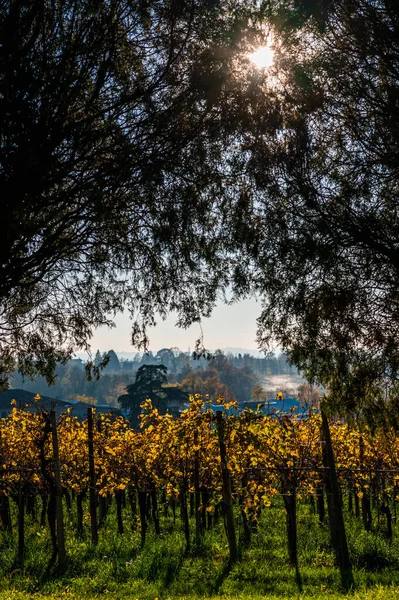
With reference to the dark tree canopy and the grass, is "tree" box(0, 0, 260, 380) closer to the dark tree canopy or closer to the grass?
the dark tree canopy

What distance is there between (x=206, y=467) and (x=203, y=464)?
0.20m

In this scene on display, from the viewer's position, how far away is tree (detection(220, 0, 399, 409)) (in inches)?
226

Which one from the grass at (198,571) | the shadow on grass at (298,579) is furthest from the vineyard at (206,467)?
the shadow on grass at (298,579)

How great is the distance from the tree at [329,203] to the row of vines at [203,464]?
7.53ft

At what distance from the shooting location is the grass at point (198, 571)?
743 cm

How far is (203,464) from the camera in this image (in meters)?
13.4

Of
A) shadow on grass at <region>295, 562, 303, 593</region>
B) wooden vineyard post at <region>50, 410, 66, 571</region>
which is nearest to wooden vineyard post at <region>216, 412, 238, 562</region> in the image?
shadow on grass at <region>295, 562, 303, 593</region>

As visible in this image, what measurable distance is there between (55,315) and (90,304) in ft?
2.03

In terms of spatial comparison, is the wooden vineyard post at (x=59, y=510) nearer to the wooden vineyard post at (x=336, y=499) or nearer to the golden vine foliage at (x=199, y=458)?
the golden vine foliage at (x=199, y=458)

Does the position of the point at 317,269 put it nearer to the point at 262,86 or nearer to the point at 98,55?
the point at 262,86

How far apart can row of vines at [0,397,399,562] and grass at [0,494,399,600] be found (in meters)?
0.45

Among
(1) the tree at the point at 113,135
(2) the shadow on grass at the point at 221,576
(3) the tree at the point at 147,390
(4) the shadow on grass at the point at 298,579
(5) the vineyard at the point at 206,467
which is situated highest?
(1) the tree at the point at 113,135

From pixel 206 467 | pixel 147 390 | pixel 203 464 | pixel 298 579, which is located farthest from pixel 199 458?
pixel 147 390

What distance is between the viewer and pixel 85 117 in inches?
235
